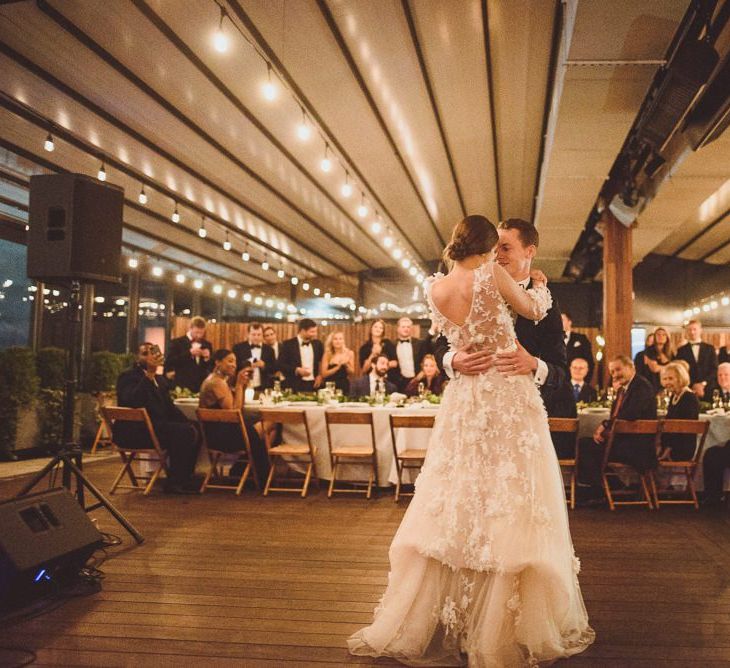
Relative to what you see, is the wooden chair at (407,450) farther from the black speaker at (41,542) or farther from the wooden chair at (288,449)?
the black speaker at (41,542)

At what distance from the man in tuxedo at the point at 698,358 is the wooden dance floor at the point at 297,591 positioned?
317 cm

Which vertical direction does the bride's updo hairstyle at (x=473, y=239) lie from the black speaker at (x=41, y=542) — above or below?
above

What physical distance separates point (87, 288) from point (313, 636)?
1063 centimetres

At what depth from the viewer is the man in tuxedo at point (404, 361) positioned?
351 inches

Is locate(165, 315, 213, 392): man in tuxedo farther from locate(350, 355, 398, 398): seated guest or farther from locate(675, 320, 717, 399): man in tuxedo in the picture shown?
locate(675, 320, 717, 399): man in tuxedo

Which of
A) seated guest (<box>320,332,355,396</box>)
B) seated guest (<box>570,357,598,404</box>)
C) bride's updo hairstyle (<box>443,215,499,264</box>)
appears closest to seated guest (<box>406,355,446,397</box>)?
seated guest (<box>320,332,355,396</box>)

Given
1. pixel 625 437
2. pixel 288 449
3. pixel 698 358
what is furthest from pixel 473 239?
pixel 698 358

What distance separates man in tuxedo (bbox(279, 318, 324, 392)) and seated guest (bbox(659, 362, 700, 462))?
161 inches

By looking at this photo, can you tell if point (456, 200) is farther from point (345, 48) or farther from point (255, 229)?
point (345, 48)

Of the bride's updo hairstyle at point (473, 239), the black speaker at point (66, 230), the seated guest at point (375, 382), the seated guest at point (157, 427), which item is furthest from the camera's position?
the seated guest at point (375, 382)

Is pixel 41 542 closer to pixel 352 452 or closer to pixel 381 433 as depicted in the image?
pixel 352 452

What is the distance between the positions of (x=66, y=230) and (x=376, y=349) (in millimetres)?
4645

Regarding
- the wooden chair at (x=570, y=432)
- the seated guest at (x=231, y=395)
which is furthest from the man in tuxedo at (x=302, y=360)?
the wooden chair at (x=570, y=432)

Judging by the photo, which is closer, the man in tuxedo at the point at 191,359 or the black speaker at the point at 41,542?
the black speaker at the point at 41,542
